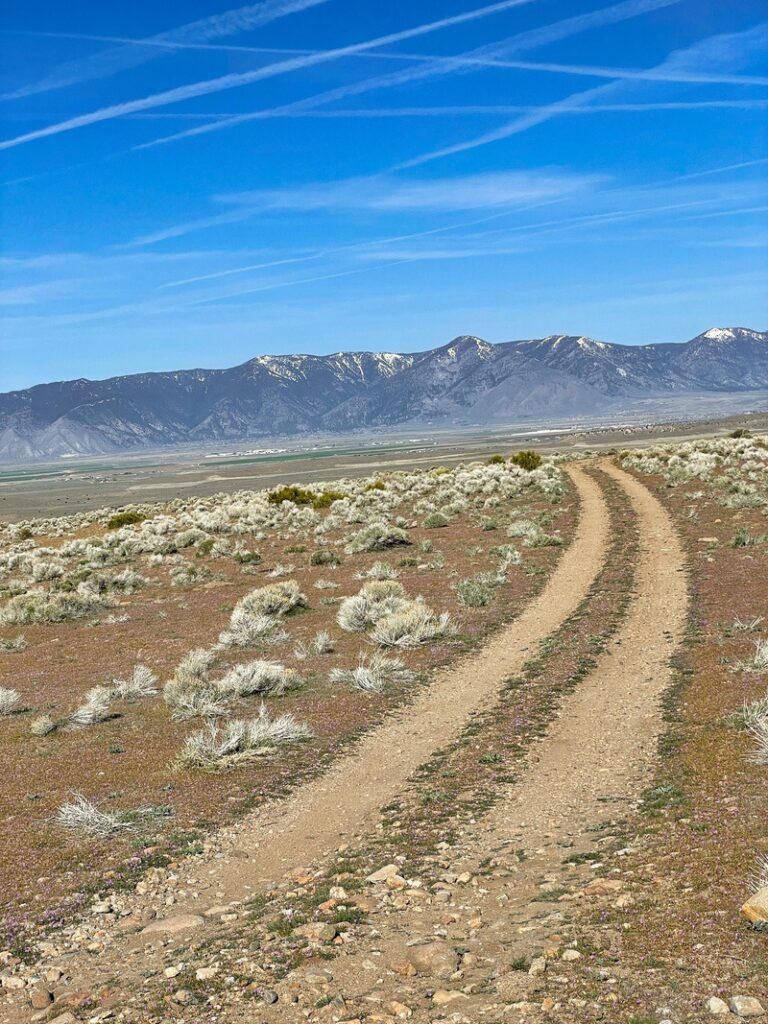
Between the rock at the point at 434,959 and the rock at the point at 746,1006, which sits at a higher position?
the rock at the point at 746,1006

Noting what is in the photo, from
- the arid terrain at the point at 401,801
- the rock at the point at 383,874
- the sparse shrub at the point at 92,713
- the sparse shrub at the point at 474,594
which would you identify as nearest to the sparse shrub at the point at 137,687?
the arid terrain at the point at 401,801

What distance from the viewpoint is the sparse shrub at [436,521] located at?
35406 millimetres

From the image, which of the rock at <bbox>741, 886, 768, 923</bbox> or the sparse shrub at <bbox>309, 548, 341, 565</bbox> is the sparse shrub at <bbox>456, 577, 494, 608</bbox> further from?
the rock at <bbox>741, 886, 768, 923</bbox>

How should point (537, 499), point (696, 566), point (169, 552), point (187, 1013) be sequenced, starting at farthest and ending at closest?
point (537, 499) → point (169, 552) → point (696, 566) → point (187, 1013)

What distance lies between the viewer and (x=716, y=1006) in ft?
16.0

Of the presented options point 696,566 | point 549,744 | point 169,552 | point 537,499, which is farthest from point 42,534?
point 549,744

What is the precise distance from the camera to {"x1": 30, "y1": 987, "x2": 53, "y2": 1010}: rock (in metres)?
5.98

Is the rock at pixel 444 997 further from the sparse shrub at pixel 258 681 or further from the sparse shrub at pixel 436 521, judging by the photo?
the sparse shrub at pixel 436 521

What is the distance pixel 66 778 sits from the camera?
36.0 ft

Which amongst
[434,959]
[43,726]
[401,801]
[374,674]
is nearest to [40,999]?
[434,959]

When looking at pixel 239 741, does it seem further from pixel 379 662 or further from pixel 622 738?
pixel 622 738

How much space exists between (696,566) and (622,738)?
12343 millimetres

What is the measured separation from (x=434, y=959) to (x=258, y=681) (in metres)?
8.77

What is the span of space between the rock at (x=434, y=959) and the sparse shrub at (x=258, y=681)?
27.6ft
